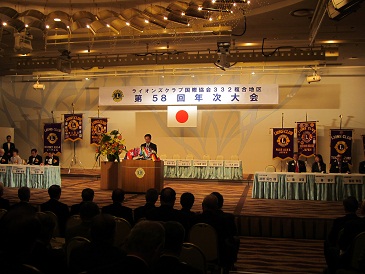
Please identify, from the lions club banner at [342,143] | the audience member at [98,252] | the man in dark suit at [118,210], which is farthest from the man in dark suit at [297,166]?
the audience member at [98,252]

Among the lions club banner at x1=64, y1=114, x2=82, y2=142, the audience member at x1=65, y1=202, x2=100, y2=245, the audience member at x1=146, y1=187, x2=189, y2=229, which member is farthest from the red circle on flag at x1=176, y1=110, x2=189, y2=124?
the audience member at x1=65, y1=202, x2=100, y2=245

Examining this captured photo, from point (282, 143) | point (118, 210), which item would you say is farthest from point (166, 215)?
point (282, 143)

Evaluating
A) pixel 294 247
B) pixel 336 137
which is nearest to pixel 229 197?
pixel 294 247

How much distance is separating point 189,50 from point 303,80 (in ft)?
13.8

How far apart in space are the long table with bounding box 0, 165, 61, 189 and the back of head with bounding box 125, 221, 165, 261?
26.7 feet

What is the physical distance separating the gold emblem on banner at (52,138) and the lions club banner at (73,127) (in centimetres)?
46

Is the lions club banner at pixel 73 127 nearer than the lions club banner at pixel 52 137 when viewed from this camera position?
Yes

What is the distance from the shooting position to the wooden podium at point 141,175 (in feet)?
27.1

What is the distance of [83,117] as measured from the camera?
581 inches

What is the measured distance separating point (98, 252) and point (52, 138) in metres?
13.4

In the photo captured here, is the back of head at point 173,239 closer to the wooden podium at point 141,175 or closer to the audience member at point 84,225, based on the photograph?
the audience member at point 84,225

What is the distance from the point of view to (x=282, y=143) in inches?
506

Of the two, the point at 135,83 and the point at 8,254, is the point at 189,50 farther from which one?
the point at 8,254

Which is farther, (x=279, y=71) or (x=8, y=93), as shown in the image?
(x=8, y=93)
